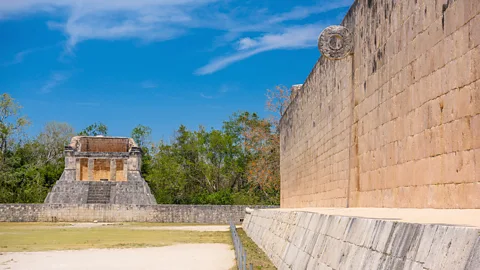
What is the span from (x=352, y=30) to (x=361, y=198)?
310 centimetres

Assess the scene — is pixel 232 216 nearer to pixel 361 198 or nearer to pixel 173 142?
pixel 173 142

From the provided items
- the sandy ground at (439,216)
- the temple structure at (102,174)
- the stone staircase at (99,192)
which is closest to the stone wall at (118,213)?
the temple structure at (102,174)

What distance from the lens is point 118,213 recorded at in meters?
29.0

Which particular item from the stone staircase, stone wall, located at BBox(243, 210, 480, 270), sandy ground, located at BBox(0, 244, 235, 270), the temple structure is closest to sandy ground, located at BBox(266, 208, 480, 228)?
stone wall, located at BBox(243, 210, 480, 270)

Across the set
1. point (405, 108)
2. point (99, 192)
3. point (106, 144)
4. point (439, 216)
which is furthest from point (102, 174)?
point (439, 216)

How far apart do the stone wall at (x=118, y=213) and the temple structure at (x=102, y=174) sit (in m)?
2.83

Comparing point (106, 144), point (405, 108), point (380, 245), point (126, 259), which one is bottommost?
point (126, 259)

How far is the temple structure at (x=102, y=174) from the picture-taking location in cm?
3266

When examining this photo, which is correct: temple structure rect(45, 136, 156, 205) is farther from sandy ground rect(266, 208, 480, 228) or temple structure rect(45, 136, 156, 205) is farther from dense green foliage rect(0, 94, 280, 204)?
sandy ground rect(266, 208, 480, 228)

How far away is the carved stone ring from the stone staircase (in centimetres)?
2424

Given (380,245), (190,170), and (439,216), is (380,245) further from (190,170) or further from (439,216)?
(190,170)

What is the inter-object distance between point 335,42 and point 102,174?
30324 millimetres

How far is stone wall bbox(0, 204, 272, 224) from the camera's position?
94.4 feet

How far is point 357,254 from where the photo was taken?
355cm
